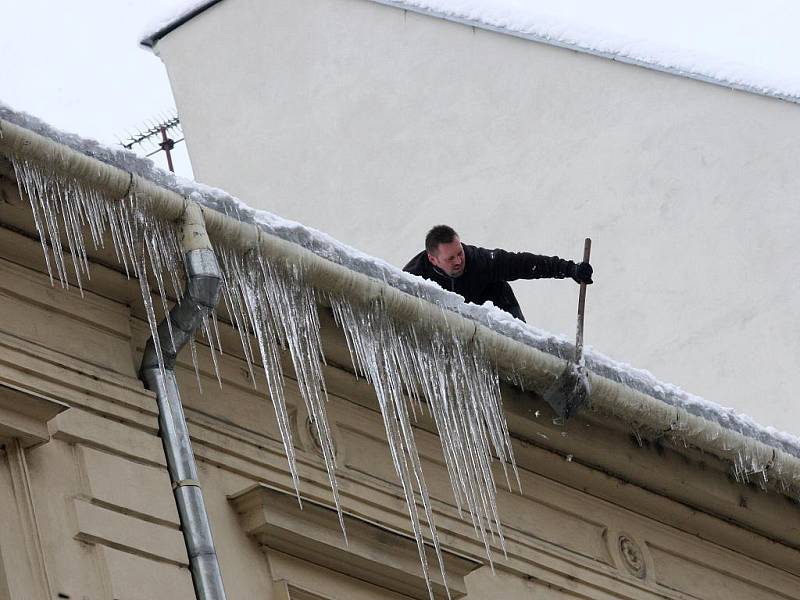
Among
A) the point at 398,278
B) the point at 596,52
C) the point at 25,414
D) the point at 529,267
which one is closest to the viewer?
the point at 25,414

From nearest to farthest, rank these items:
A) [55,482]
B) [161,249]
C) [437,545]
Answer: [55,482]
[161,249]
[437,545]

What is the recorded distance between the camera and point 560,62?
43.9ft

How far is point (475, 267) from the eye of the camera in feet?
30.9

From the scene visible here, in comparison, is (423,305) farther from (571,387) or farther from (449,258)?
(449,258)

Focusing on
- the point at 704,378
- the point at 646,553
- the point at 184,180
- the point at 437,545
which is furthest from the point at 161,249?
the point at 704,378

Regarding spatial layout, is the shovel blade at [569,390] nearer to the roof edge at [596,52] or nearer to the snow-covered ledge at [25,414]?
the snow-covered ledge at [25,414]

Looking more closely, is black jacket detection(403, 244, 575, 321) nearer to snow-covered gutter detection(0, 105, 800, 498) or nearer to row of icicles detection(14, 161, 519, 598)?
snow-covered gutter detection(0, 105, 800, 498)

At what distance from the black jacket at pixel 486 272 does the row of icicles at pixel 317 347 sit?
833 millimetres

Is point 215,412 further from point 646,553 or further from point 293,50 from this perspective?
point 293,50

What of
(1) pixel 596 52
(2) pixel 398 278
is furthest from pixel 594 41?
(2) pixel 398 278

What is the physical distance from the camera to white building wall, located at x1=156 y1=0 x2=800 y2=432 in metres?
12.9

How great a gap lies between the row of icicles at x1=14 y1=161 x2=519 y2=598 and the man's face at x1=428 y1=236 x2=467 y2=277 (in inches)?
34.7

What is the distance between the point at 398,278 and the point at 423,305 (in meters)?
0.14

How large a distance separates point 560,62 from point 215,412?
19.9ft
